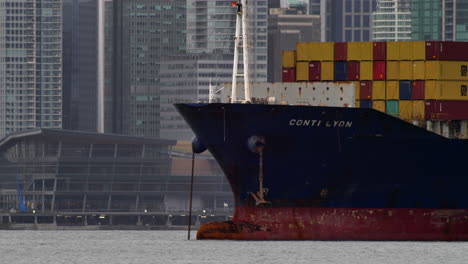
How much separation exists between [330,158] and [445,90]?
8.96m

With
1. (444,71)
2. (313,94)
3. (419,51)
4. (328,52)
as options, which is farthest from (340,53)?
(444,71)

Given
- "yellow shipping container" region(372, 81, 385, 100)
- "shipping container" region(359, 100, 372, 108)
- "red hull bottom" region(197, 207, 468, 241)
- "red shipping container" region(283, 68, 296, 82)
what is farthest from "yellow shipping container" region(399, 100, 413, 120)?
"red shipping container" region(283, 68, 296, 82)

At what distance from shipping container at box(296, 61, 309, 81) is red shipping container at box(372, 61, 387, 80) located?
4282mm

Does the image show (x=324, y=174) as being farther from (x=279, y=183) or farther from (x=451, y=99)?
(x=451, y=99)

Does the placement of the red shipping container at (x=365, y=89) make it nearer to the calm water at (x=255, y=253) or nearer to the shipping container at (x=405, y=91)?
the shipping container at (x=405, y=91)

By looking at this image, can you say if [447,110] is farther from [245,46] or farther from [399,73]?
[245,46]

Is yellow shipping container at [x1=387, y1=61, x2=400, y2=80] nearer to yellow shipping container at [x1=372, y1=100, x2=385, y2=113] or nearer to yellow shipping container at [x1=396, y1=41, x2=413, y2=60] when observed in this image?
yellow shipping container at [x1=396, y1=41, x2=413, y2=60]

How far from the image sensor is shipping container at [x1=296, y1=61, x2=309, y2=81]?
95438 millimetres

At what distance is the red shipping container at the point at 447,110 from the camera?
93562mm

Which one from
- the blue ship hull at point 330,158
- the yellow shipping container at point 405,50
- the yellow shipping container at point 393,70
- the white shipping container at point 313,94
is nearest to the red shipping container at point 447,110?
the blue ship hull at point 330,158

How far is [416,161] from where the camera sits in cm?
9169

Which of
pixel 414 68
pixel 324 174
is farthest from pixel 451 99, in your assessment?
pixel 324 174

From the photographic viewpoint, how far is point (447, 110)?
93.6m

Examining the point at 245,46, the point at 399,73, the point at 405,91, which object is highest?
the point at 245,46
